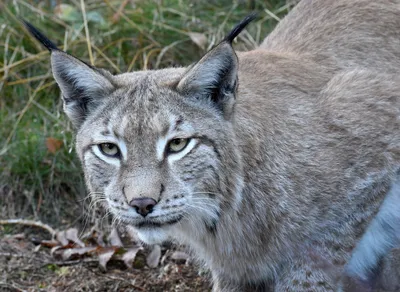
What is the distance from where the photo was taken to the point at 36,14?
812cm

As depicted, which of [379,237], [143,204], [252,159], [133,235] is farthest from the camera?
[133,235]

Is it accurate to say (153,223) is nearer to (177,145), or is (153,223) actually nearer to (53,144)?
(177,145)

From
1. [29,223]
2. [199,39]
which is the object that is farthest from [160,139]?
[199,39]

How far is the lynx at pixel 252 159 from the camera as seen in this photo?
14.3ft

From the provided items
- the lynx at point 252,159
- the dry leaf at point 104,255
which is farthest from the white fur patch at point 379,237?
the dry leaf at point 104,255

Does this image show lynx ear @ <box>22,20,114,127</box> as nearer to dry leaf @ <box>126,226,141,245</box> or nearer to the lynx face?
the lynx face

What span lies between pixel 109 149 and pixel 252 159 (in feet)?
2.53

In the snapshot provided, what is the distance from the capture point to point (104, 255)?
6031 mm

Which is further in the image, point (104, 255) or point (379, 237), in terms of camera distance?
point (104, 255)

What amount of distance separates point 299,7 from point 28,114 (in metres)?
2.83

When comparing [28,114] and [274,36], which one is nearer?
[274,36]

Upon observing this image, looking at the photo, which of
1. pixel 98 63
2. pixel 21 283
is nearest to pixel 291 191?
pixel 21 283

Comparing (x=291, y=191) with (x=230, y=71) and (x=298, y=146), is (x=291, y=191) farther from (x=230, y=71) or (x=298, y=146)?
(x=230, y=71)

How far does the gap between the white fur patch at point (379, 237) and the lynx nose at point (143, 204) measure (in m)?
1.31
